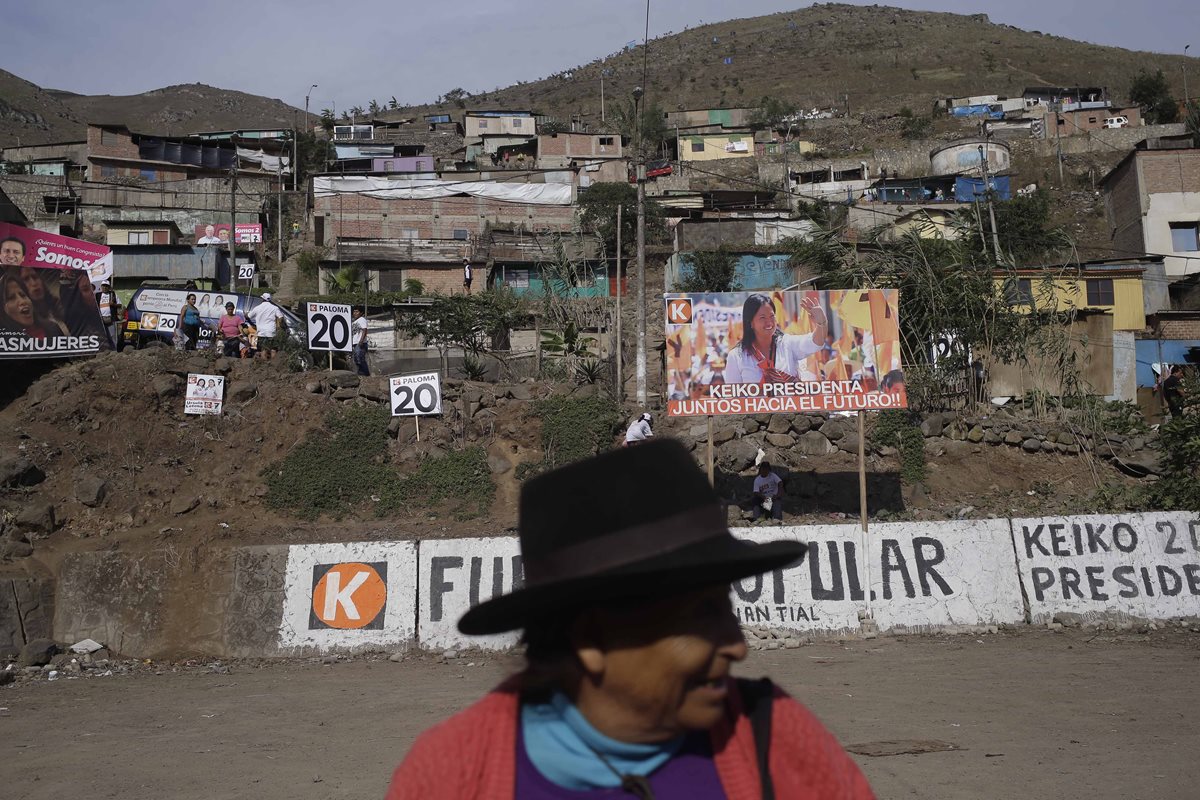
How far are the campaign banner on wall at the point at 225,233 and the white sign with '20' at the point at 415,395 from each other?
1493 inches

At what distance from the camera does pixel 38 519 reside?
1708 centimetres

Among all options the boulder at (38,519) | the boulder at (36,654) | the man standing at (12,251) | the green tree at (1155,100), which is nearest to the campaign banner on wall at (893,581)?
the boulder at (36,654)

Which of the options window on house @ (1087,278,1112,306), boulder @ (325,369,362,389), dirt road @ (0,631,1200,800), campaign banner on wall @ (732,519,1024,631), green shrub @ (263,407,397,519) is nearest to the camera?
dirt road @ (0,631,1200,800)

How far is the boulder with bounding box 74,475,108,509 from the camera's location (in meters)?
18.4

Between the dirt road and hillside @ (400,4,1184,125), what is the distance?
304ft

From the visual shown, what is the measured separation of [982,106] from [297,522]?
8291 centimetres

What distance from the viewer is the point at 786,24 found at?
502ft

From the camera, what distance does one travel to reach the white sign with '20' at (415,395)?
21.9 m

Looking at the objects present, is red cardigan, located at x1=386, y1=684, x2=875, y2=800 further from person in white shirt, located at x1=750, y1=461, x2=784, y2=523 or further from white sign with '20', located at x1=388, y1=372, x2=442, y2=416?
white sign with '20', located at x1=388, y1=372, x2=442, y2=416

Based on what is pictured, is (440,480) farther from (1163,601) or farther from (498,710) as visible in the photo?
(498,710)

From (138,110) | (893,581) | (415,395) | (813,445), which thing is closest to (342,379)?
(415,395)

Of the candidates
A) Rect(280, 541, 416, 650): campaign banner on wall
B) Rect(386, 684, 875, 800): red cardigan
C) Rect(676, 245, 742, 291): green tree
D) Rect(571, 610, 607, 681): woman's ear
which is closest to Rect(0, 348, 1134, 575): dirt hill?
Rect(280, 541, 416, 650): campaign banner on wall

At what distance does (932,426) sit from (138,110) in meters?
171

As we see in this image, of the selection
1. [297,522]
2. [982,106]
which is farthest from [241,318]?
[982,106]
